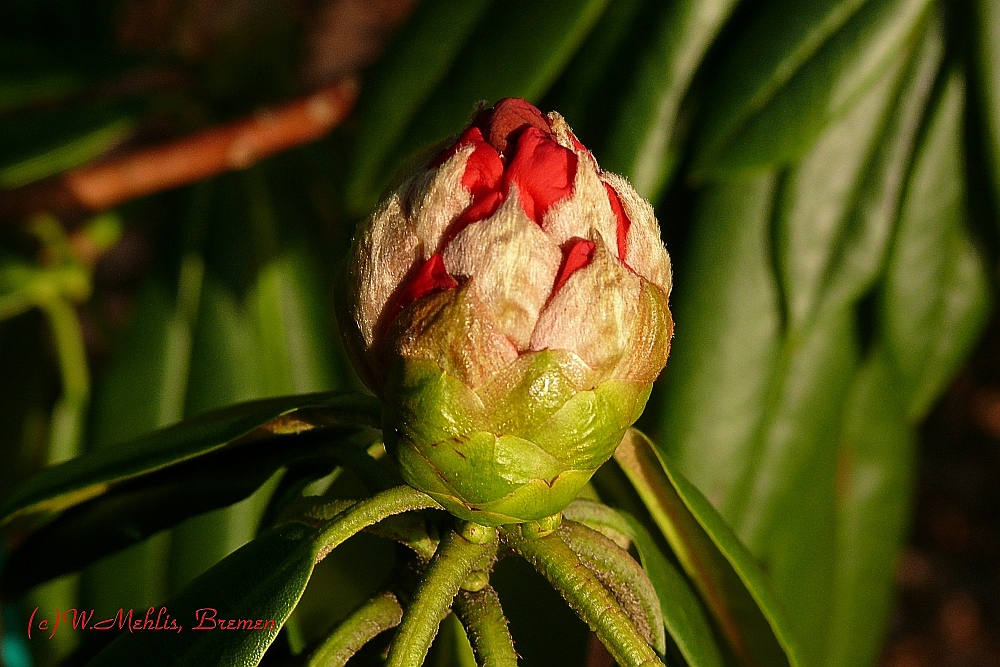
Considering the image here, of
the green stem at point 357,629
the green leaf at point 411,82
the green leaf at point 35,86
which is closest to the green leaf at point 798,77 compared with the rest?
the green leaf at point 411,82

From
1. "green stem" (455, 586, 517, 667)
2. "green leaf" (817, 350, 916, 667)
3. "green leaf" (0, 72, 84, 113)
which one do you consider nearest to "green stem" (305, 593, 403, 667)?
"green stem" (455, 586, 517, 667)

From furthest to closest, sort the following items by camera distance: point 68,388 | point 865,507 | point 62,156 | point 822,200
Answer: point 68,388 < point 62,156 < point 865,507 < point 822,200

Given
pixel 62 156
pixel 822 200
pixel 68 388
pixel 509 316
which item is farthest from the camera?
pixel 68 388

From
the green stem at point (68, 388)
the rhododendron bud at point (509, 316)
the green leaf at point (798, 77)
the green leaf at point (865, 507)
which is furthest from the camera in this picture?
the green stem at point (68, 388)

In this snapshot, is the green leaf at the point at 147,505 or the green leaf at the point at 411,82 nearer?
the green leaf at the point at 147,505

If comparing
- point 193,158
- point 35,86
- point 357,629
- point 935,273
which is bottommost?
point 935,273

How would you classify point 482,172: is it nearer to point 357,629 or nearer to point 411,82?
point 357,629

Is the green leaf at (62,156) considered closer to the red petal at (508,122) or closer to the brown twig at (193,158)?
the brown twig at (193,158)

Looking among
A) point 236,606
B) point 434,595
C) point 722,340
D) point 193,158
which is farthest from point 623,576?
point 193,158
